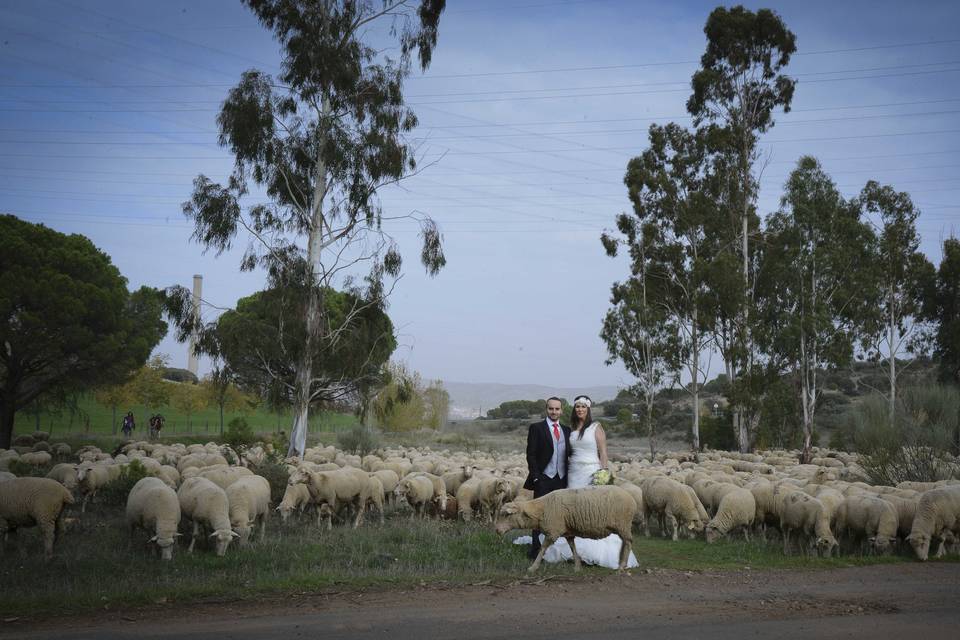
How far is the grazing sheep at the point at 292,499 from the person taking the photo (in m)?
12.9

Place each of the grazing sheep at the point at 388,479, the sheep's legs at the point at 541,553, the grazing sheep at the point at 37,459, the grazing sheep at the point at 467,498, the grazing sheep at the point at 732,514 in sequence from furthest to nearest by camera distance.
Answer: the grazing sheep at the point at 37,459, the grazing sheep at the point at 388,479, the grazing sheep at the point at 467,498, the grazing sheep at the point at 732,514, the sheep's legs at the point at 541,553

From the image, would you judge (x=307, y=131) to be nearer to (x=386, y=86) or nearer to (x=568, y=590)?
(x=386, y=86)

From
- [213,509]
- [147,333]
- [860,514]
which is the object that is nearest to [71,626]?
[213,509]

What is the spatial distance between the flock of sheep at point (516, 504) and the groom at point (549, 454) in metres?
0.81

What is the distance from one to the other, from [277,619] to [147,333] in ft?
100

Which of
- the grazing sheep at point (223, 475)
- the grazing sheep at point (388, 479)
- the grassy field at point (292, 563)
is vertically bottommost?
the grassy field at point (292, 563)

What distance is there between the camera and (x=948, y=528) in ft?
33.8

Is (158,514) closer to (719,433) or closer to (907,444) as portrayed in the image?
(907,444)

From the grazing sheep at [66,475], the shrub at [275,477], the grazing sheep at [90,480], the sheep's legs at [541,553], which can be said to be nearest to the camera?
the sheep's legs at [541,553]

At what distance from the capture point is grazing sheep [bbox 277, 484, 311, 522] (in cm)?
1292

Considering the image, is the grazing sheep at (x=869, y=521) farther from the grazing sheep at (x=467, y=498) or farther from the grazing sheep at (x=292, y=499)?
the grazing sheep at (x=292, y=499)

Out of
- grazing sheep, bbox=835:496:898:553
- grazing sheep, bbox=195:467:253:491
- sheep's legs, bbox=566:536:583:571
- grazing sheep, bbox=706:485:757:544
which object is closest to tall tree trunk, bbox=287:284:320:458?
grazing sheep, bbox=195:467:253:491

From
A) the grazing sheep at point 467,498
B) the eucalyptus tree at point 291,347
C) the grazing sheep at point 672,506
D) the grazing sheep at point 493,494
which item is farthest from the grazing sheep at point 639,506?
the eucalyptus tree at point 291,347

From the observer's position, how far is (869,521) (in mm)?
10719
